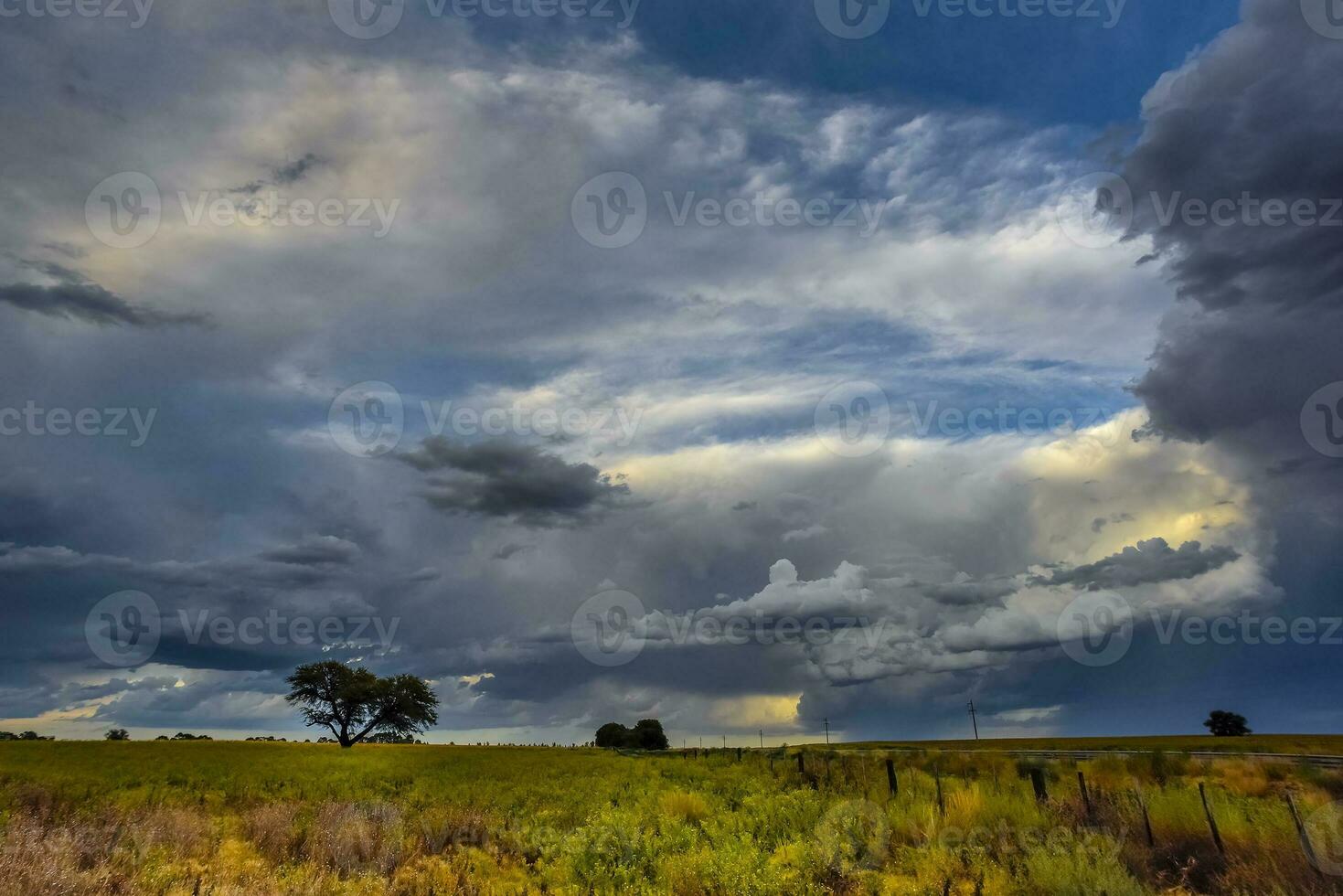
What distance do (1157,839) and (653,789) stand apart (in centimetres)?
1615

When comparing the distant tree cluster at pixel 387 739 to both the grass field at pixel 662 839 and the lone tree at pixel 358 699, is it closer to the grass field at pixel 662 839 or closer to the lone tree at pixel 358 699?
the lone tree at pixel 358 699

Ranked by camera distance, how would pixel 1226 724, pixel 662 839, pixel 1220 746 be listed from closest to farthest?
pixel 662 839 → pixel 1220 746 → pixel 1226 724

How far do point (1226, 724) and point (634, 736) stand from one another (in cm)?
10410

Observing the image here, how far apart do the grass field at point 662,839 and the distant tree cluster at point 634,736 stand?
415ft

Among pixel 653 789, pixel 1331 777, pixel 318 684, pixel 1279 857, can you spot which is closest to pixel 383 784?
pixel 653 789

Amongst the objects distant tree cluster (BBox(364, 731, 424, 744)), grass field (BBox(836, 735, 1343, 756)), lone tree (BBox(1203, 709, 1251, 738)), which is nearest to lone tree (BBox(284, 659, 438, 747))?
distant tree cluster (BBox(364, 731, 424, 744))

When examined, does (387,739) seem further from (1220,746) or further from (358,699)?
(1220,746)

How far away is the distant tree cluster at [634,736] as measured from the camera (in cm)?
14512

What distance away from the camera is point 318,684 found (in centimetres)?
7881

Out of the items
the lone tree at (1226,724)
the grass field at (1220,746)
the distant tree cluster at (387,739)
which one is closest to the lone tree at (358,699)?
the distant tree cluster at (387,739)

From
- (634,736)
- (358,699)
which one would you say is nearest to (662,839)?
(358,699)

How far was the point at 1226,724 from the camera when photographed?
122938 mm

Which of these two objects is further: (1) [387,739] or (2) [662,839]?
(1) [387,739]

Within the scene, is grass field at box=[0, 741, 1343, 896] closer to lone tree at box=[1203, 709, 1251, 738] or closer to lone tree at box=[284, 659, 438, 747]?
lone tree at box=[284, 659, 438, 747]
